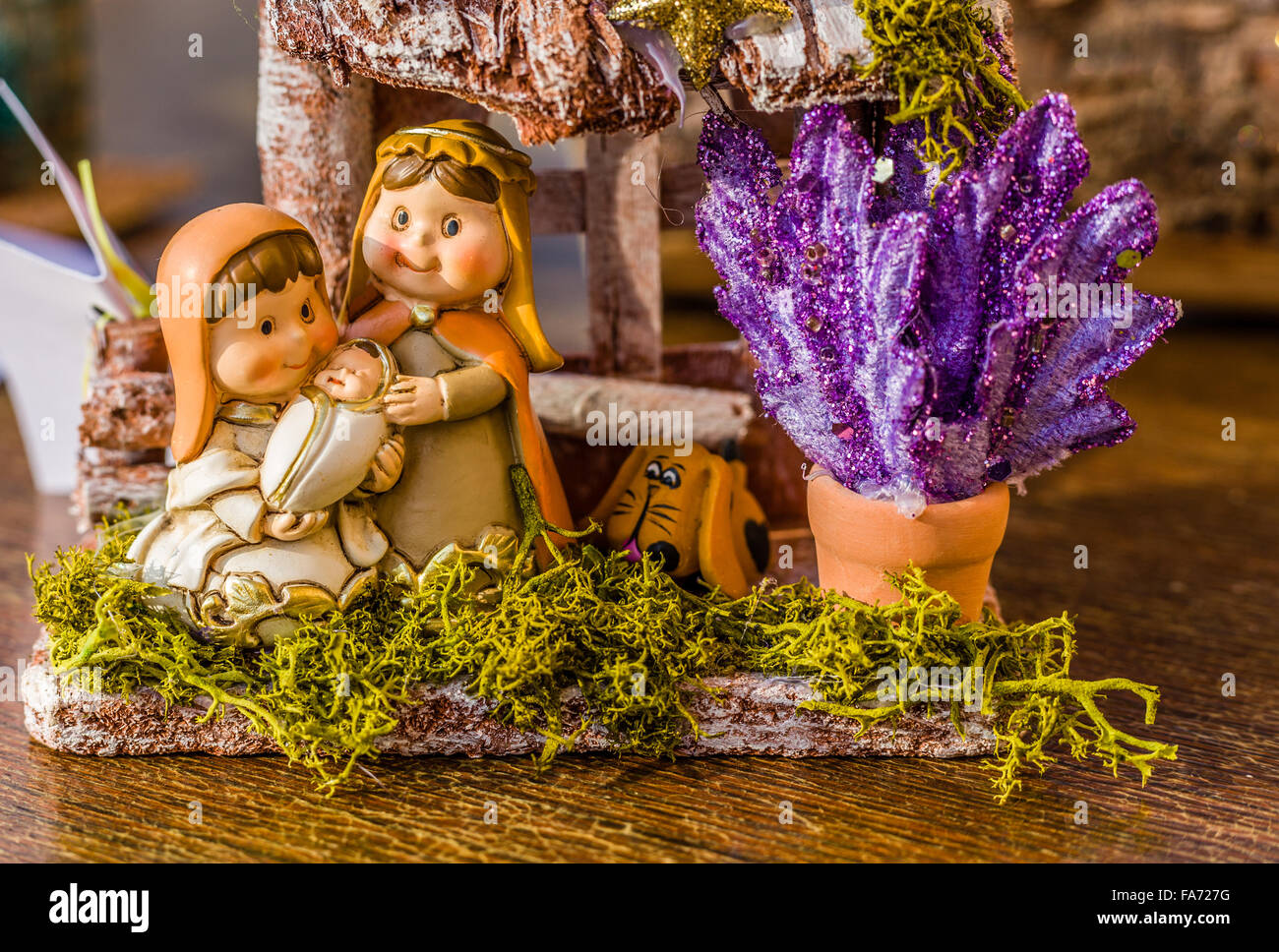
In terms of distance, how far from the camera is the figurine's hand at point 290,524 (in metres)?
1.42

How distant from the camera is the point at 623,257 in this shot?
82.4 inches

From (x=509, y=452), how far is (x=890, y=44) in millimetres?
648

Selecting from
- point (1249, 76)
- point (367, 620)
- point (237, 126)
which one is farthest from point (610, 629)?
point (237, 126)

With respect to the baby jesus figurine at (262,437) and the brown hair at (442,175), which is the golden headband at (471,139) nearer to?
the brown hair at (442,175)

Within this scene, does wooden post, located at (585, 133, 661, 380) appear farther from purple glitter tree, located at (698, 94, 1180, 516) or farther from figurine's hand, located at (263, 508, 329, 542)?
figurine's hand, located at (263, 508, 329, 542)

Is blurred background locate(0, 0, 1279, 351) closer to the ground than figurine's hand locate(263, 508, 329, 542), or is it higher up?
higher up

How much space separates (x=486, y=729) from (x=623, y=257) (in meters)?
0.93

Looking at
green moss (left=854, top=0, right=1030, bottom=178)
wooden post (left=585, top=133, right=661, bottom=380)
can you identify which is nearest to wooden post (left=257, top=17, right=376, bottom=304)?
wooden post (left=585, top=133, right=661, bottom=380)

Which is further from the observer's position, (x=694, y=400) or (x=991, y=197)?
(x=694, y=400)

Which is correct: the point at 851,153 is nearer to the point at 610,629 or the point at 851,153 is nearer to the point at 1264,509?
the point at 610,629

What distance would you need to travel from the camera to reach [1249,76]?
4.34m

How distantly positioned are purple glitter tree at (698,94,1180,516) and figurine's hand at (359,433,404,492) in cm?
43

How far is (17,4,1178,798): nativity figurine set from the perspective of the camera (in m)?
1.40
